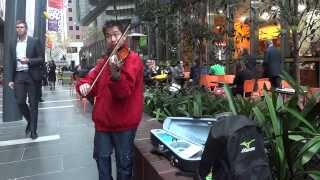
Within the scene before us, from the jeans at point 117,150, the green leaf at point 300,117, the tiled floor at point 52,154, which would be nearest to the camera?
the green leaf at point 300,117

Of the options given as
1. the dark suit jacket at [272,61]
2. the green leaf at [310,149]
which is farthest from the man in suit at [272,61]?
the green leaf at [310,149]

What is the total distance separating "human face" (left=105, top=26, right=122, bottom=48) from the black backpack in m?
1.32

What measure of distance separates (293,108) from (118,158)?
1531 millimetres

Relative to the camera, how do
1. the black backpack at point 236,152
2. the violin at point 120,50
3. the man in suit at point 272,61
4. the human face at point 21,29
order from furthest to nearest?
the man in suit at point 272,61
the human face at point 21,29
the violin at point 120,50
the black backpack at point 236,152

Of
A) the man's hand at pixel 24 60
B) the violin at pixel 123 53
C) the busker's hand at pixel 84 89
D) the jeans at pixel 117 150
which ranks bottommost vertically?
the jeans at pixel 117 150

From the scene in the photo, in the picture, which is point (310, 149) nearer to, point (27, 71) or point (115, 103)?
point (115, 103)

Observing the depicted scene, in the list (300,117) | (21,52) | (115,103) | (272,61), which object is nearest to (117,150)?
(115,103)

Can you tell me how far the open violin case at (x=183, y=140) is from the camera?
346cm

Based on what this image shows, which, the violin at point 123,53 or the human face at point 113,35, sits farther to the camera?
the human face at point 113,35

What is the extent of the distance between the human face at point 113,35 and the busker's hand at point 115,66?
0.26 metres

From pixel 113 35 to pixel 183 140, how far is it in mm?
1031

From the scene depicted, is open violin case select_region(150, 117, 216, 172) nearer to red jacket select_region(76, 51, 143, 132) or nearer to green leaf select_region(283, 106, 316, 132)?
red jacket select_region(76, 51, 143, 132)

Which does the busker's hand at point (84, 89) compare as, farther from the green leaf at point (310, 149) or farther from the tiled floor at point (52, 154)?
the tiled floor at point (52, 154)

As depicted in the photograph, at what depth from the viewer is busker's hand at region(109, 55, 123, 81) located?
3.39m
